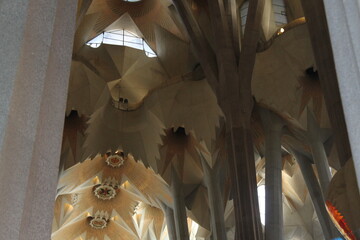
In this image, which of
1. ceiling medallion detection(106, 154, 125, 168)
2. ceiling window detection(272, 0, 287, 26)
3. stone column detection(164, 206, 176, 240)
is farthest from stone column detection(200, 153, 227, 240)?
ceiling window detection(272, 0, 287, 26)

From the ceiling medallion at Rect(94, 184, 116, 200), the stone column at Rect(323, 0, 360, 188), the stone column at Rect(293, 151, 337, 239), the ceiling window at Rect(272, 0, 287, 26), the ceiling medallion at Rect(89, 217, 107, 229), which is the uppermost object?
the ceiling window at Rect(272, 0, 287, 26)

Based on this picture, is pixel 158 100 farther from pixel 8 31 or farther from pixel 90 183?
pixel 8 31

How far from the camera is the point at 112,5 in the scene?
59.1ft

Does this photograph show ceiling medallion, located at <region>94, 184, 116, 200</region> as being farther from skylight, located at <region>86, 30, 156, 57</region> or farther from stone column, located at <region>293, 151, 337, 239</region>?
stone column, located at <region>293, 151, 337, 239</region>

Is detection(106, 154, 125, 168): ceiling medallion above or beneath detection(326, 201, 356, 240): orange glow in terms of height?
above

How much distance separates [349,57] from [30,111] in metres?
1.85

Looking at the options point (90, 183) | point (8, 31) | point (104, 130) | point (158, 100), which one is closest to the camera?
point (8, 31)

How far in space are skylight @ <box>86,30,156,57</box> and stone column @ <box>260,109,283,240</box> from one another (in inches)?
183

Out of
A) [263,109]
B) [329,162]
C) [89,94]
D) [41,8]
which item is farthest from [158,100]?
[41,8]

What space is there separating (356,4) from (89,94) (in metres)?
15.4

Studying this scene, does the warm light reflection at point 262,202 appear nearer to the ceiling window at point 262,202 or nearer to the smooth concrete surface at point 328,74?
the ceiling window at point 262,202

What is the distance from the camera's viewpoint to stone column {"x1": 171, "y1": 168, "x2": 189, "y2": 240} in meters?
18.3

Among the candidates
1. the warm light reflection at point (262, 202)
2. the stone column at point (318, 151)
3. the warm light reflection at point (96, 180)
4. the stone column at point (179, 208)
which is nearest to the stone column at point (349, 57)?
the stone column at point (318, 151)

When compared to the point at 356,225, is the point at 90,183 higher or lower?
higher
